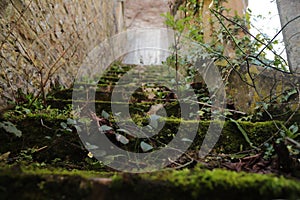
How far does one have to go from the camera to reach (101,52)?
443 centimetres

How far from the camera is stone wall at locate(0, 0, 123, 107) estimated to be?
1.54 metres

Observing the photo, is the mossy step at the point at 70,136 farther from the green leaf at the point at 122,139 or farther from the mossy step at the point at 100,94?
the mossy step at the point at 100,94

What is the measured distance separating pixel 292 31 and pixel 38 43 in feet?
6.14

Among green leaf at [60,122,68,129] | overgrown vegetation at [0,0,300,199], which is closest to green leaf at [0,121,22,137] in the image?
overgrown vegetation at [0,0,300,199]

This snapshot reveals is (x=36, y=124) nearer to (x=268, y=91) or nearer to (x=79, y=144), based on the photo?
(x=79, y=144)

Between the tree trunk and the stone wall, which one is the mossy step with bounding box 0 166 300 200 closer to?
the stone wall

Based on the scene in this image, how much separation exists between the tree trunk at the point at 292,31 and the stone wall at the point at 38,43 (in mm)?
1550

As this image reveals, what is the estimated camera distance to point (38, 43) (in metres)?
1.97

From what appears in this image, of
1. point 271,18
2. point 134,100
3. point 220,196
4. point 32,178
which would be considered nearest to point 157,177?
point 220,196

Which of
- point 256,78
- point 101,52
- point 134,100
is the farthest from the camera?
point 101,52

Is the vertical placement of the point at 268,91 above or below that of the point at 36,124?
above

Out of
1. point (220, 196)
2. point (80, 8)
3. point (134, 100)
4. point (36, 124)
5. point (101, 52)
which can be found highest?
point (80, 8)

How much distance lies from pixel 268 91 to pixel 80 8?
2.60 metres

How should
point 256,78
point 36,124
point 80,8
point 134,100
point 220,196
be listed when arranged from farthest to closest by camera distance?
1. point 80,8
2. point 134,100
3. point 256,78
4. point 36,124
5. point 220,196
